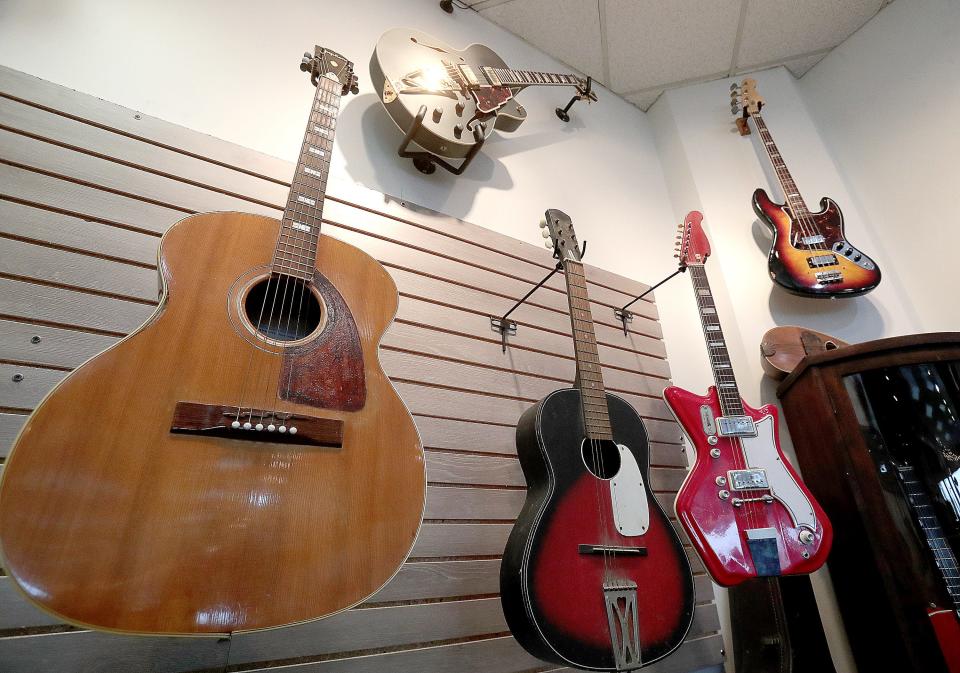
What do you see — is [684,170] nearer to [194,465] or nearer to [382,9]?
[382,9]

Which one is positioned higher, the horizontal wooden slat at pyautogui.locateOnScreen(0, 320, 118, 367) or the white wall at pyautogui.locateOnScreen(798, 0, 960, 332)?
the white wall at pyautogui.locateOnScreen(798, 0, 960, 332)

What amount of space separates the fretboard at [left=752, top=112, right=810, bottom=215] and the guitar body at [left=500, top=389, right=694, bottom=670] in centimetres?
180

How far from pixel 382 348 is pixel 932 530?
1731 millimetres

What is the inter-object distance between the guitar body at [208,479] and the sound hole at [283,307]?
0.04 metres

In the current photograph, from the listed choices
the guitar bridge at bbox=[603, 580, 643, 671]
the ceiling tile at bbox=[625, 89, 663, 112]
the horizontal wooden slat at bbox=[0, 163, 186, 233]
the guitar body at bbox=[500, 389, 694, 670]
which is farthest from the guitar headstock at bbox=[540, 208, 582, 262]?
the ceiling tile at bbox=[625, 89, 663, 112]

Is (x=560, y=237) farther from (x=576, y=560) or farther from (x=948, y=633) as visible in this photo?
(x=948, y=633)

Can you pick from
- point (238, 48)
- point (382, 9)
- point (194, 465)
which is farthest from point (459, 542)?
point (382, 9)

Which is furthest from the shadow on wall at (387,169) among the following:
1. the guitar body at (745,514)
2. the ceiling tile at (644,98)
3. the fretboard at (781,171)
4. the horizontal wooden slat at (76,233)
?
the ceiling tile at (644,98)

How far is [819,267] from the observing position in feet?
7.30

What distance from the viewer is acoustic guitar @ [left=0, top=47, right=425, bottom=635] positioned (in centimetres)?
68

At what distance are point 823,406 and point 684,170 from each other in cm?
168

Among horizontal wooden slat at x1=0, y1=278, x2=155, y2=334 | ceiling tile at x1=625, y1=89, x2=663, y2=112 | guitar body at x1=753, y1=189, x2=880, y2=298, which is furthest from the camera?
ceiling tile at x1=625, y1=89, x2=663, y2=112

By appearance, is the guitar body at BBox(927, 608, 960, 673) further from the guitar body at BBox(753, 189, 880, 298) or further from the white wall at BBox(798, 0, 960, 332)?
the white wall at BBox(798, 0, 960, 332)

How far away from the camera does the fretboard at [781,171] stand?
245cm
